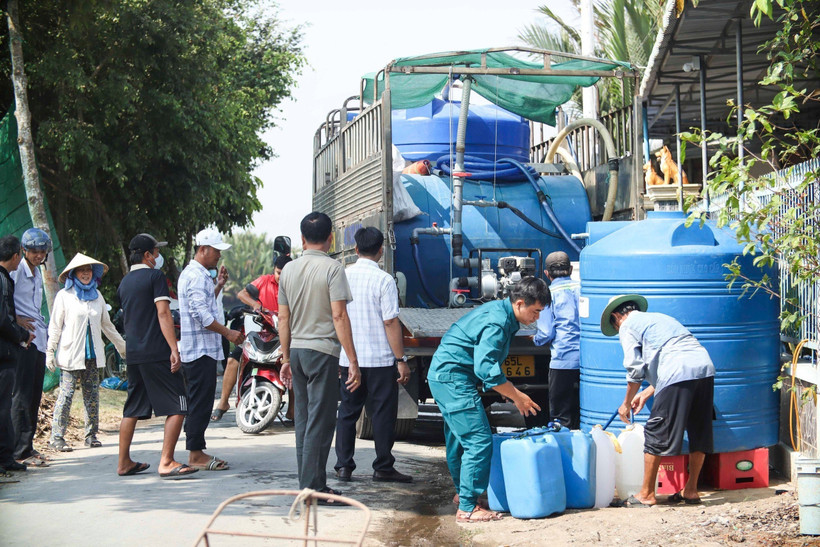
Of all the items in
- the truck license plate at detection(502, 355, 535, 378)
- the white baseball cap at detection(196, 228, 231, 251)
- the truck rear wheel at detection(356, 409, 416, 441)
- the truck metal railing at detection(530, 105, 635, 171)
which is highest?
the truck metal railing at detection(530, 105, 635, 171)

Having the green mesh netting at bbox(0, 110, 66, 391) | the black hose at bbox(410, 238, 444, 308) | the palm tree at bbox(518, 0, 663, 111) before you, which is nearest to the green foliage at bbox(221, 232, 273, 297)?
the palm tree at bbox(518, 0, 663, 111)

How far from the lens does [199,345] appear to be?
7125 mm

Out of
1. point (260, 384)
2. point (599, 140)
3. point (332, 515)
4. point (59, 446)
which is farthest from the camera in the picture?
point (599, 140)

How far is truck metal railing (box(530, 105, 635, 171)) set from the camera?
10.4m

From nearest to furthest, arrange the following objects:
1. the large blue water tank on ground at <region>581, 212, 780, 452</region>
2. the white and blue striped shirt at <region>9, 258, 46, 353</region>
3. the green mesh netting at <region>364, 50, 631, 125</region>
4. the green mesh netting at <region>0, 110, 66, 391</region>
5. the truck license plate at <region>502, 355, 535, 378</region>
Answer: the large blue water tank on ground at <region>581, 212, 780, 452</region> → the white and blue striped shirt at <region>9, 258, 46, 353</region> → the truck license plate at <region>502, 355, 535, 378</region> → the green mesh netting at <region>364, 50, 631, 125</region> → the green mesh netting at <region>0, 110, 66, 391</region>

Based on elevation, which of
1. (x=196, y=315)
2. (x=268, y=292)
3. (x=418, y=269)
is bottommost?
(x=196, y=315)

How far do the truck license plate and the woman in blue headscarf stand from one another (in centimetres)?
332

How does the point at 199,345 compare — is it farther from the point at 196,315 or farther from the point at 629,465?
the point at 629,465

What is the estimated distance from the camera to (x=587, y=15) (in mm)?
17594

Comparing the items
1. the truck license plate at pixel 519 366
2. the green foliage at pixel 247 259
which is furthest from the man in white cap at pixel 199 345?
the green foliage at pixel 247 259

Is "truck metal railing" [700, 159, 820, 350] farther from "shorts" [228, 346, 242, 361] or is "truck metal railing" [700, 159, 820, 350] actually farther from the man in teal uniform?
"shorts" [228, 346, 242, 361]

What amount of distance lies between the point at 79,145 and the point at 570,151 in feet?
23.4

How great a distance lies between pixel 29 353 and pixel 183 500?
240cm

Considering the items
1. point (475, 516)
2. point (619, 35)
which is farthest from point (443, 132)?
point (619, 35)
